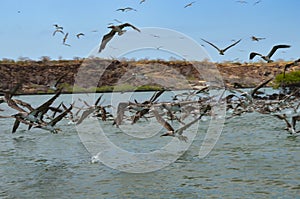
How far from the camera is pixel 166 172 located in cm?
1752

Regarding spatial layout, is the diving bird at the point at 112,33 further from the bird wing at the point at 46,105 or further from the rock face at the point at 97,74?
the rock face at the point at 97,74

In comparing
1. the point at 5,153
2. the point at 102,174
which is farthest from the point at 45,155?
the point at 102,174

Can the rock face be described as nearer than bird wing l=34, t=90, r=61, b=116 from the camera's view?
No

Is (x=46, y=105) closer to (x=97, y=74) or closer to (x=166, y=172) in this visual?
(x=166, y=172)

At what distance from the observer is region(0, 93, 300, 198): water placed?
1516cm

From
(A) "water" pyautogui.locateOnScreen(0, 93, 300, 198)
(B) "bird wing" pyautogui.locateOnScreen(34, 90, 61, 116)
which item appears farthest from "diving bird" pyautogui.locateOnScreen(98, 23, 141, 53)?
(A) "water" pyautogui.locateOnScreen(0, 93, 300, 198)

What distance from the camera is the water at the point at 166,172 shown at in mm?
15164

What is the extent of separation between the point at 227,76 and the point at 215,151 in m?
42.9

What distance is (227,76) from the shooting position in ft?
209

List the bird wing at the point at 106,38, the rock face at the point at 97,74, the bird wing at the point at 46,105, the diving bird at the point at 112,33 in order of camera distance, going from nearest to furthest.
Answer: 1. the bird wing at the point at 46,105
2. the diving bird at the point at 112,33
3. the bird wing at the point at 106,38
4. the rock face at the point at 97,74

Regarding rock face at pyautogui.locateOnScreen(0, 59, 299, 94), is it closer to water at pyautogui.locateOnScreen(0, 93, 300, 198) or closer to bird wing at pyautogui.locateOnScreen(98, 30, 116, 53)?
water at pyautogui.locateOnScreen(0, 93, 300, 198)

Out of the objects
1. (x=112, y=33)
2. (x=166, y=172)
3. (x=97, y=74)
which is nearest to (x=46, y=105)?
(x=112, y=33)

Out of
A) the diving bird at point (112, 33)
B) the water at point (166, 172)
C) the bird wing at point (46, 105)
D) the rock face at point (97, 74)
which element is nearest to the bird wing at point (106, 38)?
the diving bird at point (112, 33)

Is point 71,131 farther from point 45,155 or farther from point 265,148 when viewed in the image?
point 265,148
